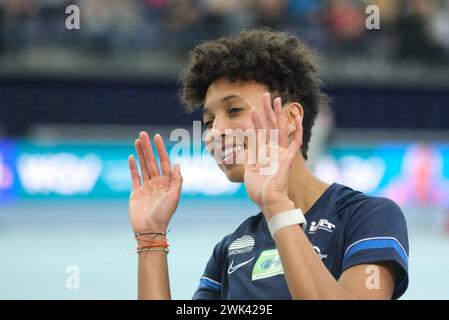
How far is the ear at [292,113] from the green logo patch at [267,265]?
1.34 ft

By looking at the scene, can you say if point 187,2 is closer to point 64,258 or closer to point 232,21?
point 232,21

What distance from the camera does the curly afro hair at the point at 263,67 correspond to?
Answer: 305 centimetres

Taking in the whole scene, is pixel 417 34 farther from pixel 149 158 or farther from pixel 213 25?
pixel 149 158

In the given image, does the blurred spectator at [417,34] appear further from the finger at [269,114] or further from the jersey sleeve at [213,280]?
the finger at [269,114]

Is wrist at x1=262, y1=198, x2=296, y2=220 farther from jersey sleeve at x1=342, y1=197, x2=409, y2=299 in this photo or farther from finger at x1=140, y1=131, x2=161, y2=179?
finger at x1=140, y1=131, x2=161, y2=179

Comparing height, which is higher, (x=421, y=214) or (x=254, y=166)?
(x=254, y=166)

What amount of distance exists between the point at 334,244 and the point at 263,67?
0.65m

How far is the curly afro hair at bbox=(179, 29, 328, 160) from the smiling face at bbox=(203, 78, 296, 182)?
4cm

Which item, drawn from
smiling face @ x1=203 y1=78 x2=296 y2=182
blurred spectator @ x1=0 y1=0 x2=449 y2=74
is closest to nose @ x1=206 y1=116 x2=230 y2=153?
smiling face @ x1=203 y1=78 x2=296 y2=182

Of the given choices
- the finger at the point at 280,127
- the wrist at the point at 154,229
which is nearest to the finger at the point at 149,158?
the wrist at the point at 154,229

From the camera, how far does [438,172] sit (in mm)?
13906
